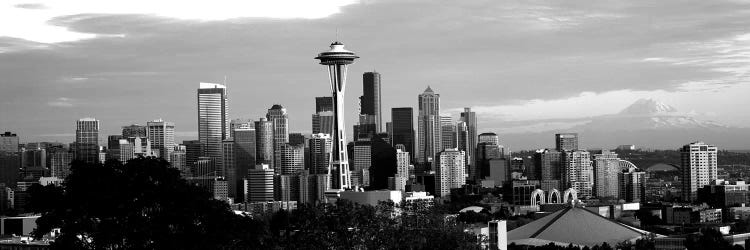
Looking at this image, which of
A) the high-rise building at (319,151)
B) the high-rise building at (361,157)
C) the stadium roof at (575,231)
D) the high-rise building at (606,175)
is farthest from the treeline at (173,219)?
the high-rise building at (361,157)

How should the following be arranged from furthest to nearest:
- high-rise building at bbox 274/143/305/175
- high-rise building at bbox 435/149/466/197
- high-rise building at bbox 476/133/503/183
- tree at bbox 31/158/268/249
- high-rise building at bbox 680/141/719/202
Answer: high-rise building at bbox 476/133/503/183 → high-rise building at bbox 274/143/305/175 → high-rise building at bbox 435/149/466/197 → high-rise building at bbox 680/141/719/202 → tree at bbox 31/158/268/249

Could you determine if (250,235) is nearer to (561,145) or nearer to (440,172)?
(440,172)

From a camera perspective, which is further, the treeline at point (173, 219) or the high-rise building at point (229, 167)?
the high-rise building at point (229, 167)

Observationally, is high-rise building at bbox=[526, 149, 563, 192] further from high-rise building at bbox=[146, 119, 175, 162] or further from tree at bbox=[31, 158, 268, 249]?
tree at bbox=[31, 158, 268, 249]

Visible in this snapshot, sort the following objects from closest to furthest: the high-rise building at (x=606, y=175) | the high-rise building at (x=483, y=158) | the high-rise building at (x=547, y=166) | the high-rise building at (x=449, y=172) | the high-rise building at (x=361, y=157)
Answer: the high-rise building at (x=449, y=172)
the high-rise building at (x=606, y=175)
the high-rise building at (x=361, y=157)
the high-rise building at (x=547, y=166)
the high-rise building at (x=483, y=158)

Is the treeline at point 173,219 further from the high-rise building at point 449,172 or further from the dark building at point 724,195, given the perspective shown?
the high-rise building at point 449,172

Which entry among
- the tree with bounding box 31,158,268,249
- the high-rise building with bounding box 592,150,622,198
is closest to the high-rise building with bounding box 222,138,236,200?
the high-rise building with bounding box 592,150,622,198

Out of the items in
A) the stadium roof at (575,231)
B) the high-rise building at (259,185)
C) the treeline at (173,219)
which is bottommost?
the stadium roof at (575,231)
